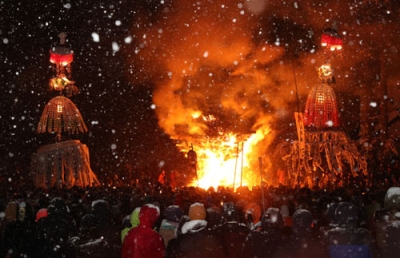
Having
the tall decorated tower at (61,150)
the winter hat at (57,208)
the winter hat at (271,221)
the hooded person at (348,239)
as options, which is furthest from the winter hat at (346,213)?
the tall decorated tower at (61,150)

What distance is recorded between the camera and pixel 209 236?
4652mm

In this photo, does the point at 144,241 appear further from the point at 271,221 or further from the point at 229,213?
the point at 271,221

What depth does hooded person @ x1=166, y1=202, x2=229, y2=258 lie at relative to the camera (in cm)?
458

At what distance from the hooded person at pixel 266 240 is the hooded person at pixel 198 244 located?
0.22m

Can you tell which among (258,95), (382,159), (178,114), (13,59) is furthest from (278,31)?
(13,59)

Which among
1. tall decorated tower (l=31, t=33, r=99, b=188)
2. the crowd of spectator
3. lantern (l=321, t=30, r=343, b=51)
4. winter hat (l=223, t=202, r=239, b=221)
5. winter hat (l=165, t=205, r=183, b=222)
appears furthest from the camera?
tall decorated tower (l=31, t=33, r=99, b=188)

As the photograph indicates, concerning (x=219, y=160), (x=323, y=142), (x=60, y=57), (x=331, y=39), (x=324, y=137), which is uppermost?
(x=331, y=39)

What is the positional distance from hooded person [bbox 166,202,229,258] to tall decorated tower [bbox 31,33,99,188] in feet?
39.7

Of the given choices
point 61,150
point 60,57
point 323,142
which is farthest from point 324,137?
point 60,57

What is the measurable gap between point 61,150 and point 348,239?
13497 millimetres

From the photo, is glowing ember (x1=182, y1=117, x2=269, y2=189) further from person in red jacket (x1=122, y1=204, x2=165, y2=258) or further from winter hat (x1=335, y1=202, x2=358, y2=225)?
winter hat (x1=335, y1=202, x2=358, y2=225)

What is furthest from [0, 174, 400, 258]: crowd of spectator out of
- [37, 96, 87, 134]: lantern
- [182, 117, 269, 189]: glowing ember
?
[182, 117, 269, 189]: glowing ember

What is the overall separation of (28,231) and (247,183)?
14.8 m

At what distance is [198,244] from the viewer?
15.1 ft
